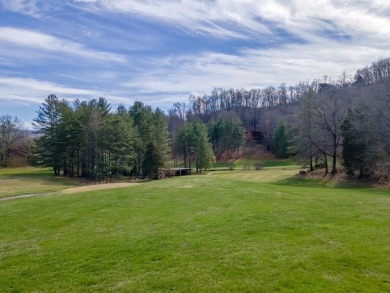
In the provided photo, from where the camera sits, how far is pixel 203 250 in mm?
7777

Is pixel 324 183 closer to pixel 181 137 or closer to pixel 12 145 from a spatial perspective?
pixel 181 137

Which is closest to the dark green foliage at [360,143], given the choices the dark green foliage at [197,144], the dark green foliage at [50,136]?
the dark green foliage at [197,144]

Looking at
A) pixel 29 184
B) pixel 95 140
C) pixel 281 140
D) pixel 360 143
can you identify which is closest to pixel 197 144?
pixel 95 140

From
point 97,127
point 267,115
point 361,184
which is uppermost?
point 267,115

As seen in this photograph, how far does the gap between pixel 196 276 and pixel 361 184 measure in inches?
1097

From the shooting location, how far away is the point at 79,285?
20.4ft

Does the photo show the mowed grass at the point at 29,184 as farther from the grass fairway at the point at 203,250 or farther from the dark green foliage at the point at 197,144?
the dark green foliage at the point at 197,144

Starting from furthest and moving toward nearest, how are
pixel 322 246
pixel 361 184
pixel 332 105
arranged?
pixel 332 105 → pixel 361 184 → pixel 322 246

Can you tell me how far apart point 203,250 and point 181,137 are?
5826 cm

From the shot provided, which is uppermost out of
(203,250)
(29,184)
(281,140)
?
(281,140)

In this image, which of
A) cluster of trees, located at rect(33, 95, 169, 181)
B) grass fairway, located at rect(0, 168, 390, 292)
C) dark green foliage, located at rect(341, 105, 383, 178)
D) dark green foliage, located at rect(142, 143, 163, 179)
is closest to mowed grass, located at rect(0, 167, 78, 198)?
cluster of trees, located at rect(33, 95, 169, 181)

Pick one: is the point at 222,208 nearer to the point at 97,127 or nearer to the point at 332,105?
the point at 332,105

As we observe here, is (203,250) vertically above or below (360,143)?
below

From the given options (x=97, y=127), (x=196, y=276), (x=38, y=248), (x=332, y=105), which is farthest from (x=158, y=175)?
(x=196, y=276)
